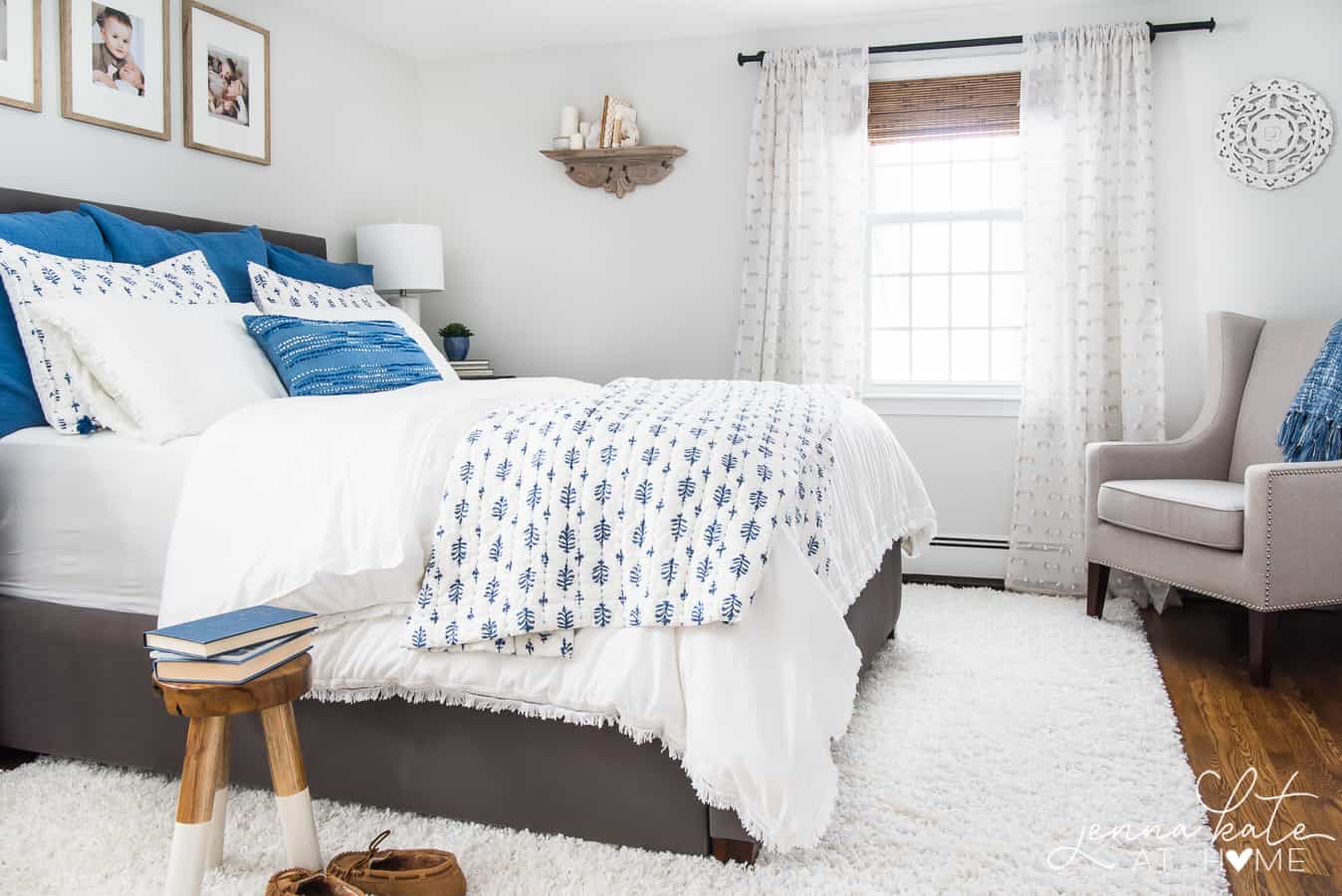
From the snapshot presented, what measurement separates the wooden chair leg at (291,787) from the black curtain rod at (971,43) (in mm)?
3438

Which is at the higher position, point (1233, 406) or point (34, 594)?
point (1233, 406)

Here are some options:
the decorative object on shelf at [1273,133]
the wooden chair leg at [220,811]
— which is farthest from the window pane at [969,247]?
the wooden chair leg at [220,811]

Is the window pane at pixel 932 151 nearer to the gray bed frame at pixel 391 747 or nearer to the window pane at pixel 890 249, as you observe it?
the window pane at pixel 890 249

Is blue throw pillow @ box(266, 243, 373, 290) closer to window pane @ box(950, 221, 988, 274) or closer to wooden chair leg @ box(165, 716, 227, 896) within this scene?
wooden chair leg @ box(165, 716, 227, 896)

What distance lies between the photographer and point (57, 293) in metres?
2.40

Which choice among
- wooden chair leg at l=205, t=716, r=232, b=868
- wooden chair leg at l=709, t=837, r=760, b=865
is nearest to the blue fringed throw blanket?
wooden chair leg at l=709, t=837, r=760, b=865

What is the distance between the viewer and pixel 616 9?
13.4 ft

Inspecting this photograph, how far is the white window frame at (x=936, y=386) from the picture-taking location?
4082 mm

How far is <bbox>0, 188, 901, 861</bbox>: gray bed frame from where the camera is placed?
183cm

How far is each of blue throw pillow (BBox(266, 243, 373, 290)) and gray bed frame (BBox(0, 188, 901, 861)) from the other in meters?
1.46

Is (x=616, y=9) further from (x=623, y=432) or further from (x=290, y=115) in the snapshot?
(x=623, y=432)

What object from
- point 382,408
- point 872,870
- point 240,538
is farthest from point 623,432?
point 872,870

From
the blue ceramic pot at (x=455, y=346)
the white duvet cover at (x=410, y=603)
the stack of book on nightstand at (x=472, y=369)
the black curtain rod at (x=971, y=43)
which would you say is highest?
the black curtain rod at (x=971, y=43)

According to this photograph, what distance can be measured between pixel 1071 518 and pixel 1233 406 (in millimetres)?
710
